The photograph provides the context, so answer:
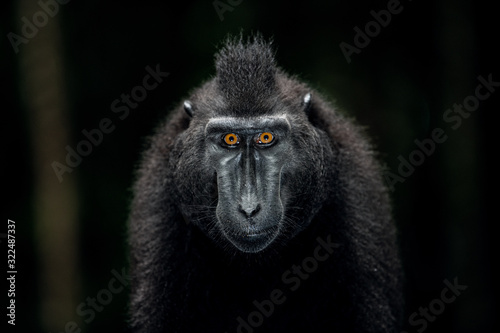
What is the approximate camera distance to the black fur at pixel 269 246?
630 cm

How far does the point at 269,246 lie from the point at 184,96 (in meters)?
4.71

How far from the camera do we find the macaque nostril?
5.65 meters

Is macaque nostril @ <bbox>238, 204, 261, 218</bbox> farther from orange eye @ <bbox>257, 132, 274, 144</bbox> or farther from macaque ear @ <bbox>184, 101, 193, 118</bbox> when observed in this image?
macaque ear @ <bbox>184, 101, 193, 118</bbox>

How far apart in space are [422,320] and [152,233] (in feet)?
13.4

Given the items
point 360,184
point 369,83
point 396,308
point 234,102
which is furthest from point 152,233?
point 369,83

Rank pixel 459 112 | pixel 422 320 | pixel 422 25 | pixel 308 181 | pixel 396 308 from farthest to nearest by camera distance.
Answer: pixel 422 25
pixel 459 112
pixel 422 320
pixel 396 308
pixel 308 181

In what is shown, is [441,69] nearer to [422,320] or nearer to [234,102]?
[422,320]

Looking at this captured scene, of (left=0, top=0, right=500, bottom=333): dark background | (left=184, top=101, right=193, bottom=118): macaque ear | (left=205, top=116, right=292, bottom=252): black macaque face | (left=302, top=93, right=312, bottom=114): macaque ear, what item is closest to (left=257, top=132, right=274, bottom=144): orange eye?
(left=205, top=116, right=292, bottom=252): black macaque face

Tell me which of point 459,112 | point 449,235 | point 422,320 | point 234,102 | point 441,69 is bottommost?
point 422,320

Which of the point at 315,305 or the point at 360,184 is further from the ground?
the point at 360,184

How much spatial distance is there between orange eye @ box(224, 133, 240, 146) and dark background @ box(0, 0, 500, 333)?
3.86 meters

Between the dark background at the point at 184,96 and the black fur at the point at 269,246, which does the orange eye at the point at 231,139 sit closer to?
the black fur at the point at 269,246

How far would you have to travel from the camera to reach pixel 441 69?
33.9 ft

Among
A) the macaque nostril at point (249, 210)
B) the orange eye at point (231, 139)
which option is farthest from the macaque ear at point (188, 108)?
the macaque nostril at point (249, 210)
